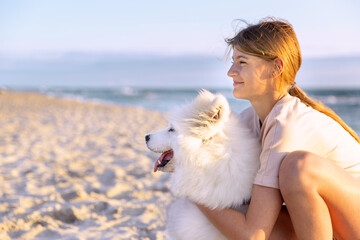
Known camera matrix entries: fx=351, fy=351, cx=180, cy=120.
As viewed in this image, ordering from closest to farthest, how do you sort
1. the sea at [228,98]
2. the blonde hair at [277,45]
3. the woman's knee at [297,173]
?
the woman's knee at [297,173]
the blonde hair at [277,45]
the sea at [228,98]

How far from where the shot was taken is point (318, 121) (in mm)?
1689

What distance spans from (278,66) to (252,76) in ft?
0.45

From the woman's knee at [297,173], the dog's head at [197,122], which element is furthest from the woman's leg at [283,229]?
the dog's head at [197,122]

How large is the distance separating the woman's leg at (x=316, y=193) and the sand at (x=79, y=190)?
1301 millimetres

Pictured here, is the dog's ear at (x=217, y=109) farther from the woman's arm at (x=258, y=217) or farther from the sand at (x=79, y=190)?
the sand at (x=79, y=190)

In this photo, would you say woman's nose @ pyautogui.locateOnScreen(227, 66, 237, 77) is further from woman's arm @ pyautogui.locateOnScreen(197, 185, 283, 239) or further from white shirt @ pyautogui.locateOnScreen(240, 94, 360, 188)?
woman's arm @ pyautogui.locateOnScreen(197, 185, 283, 239)

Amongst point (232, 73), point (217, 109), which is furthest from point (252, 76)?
point (217, 109)

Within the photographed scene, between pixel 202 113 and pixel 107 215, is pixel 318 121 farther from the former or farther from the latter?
pixel 107 215

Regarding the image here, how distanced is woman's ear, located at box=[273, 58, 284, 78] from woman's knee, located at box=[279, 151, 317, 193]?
1.52ft

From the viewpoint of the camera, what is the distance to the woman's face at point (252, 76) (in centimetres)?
181

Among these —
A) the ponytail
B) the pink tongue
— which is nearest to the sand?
the pink tongue

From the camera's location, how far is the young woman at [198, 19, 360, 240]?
1.52 m

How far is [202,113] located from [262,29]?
569mm

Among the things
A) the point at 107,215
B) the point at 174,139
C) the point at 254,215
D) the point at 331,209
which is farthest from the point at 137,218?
the point at 331,209
